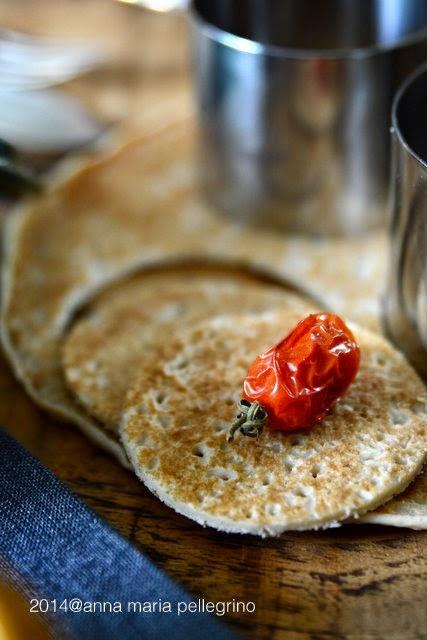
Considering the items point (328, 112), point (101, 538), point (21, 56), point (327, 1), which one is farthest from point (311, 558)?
point (21, 56)

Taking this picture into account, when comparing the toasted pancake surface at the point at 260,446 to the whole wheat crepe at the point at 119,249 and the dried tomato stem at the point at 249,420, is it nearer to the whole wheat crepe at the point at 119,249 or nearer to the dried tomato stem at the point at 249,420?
the dried tomato stem at the point at 249,420

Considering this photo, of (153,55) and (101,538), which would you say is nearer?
(101,538)

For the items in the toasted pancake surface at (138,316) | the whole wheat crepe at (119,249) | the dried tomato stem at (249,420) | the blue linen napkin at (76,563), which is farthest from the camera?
the whole wheat crepe at (119,249)

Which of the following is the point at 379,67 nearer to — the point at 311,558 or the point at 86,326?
the point at 86,326

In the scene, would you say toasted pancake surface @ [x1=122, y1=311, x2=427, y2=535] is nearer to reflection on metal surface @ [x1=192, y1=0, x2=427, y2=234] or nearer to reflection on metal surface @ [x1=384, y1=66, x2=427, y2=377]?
reflection on metal surface @ [x1=384, y1=66, x2=427, y2=377]

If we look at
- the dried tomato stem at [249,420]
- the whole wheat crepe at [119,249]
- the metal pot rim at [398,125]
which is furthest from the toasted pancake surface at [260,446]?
the metal pot rim at [398,125]

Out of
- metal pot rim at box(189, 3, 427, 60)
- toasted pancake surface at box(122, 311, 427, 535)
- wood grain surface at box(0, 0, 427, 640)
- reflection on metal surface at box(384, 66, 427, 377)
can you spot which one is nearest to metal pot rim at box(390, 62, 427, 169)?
reflection on metal surface at box(384, 66, 427, 377)

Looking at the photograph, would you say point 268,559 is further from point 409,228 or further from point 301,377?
point 409,228
